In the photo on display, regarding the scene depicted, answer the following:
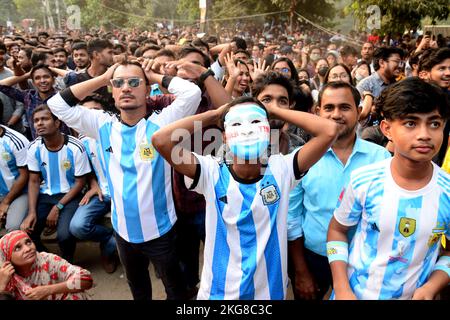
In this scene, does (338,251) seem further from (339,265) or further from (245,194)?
(245,194)

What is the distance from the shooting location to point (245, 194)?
201 cm

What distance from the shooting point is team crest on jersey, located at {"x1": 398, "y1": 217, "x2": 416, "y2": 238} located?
1.71 metres

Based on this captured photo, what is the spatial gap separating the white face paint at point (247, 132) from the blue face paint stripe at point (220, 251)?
0.20 metres

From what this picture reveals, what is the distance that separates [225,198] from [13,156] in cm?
287

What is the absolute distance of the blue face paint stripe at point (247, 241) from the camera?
199 centimetres

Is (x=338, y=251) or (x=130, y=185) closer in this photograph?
(x=338, y=251)

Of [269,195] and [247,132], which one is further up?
[247,132]

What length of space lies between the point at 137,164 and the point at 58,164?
66.2 inches

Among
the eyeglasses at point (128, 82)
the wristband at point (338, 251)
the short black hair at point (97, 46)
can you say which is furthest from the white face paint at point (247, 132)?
the short black hair at point (97, 46)

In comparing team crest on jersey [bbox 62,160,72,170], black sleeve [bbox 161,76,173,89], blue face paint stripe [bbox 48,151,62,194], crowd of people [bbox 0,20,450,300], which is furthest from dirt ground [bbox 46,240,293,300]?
black sleeve [bbox 161,76,173,89]

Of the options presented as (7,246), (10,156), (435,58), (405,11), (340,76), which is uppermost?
(405,11)

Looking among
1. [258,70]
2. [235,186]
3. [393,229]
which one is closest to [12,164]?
[258,70]
